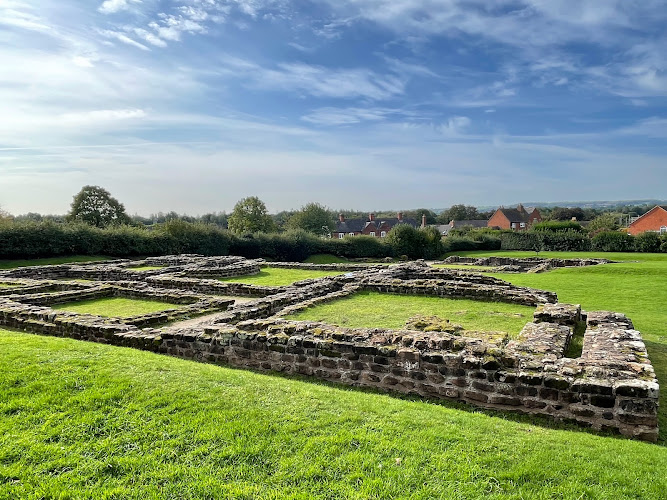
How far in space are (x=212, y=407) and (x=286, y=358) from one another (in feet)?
8.29

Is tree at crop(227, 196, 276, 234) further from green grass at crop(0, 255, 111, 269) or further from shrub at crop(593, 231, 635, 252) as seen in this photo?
shrub at crop(593, 231, 635, 252)

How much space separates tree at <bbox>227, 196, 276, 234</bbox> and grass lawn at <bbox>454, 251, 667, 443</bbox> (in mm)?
46717

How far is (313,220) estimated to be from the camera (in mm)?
76562

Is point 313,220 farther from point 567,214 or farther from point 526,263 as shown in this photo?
point 567,214

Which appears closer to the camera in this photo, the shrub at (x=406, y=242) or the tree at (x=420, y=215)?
the shrub at (x=406, y=242)

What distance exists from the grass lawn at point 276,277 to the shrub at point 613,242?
1341 inches

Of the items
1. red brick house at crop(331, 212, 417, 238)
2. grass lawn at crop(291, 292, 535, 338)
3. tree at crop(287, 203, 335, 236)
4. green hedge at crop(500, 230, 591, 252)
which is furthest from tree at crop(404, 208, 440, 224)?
grass lawn at crop(291, 292, 535, 338)

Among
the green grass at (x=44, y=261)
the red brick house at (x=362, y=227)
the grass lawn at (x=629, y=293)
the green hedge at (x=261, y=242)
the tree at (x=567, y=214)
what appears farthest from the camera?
the tree at (x=567, y=214)

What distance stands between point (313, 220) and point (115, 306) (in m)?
A: 63.3

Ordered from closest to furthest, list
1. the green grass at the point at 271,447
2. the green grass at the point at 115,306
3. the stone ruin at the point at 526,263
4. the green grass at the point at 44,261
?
the green grass at the point at 271,447 → the green grass at the point at 115,306 → the green grass at the point at 44,261 → the stone ruin at the point at 526,263

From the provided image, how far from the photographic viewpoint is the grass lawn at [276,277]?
64.1 ft

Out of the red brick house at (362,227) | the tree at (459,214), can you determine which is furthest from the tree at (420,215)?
the red brick house at (362,227)

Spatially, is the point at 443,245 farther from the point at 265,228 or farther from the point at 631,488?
the point at 631,488

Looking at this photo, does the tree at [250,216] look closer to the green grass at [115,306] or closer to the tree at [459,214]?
the green grass at [115,306]
